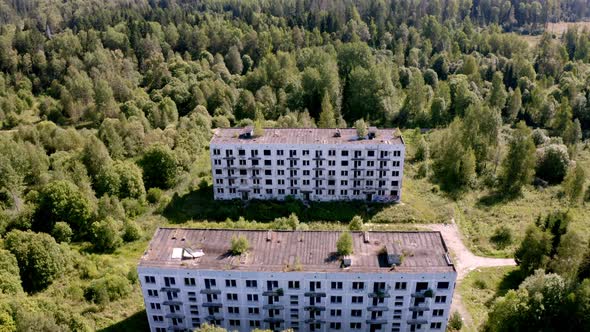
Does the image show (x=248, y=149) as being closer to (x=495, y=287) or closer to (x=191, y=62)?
(x=495, y=287)

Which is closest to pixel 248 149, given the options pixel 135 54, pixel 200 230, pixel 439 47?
pixel 200 230

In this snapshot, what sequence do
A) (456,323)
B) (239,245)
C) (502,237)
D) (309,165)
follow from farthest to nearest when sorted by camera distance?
(309,165) < (502,237) < (456,323) < (239,245)

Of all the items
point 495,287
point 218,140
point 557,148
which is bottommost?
point 495,287

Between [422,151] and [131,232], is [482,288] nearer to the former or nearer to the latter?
[422,151]

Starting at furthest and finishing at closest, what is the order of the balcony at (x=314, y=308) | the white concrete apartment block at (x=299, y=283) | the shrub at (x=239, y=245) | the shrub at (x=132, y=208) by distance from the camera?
→ the shrub at (x=132, y=208) → the shrub at (x=239, y=245) → the balcony at (x=314, y=308) → the white concrete apartment block at (x=299, y=283)

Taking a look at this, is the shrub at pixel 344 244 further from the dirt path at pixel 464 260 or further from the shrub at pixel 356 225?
the dirt path at pixel 464 260

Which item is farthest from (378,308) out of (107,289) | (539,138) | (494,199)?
(539,138)

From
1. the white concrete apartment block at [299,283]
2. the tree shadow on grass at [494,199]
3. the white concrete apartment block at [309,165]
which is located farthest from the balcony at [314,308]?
the tree shadow on grass at [494,199]
